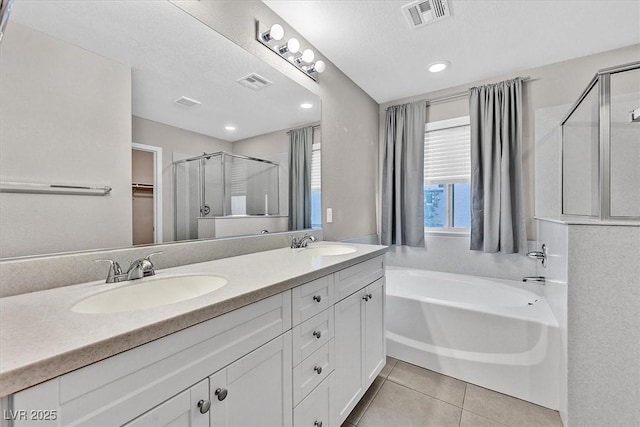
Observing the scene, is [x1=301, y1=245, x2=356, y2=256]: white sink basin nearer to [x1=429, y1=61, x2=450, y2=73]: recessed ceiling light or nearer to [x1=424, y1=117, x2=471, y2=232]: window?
[x1=424, y1=117, x2=471, y2=232]: window

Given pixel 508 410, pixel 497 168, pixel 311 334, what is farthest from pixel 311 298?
pixel 497 168

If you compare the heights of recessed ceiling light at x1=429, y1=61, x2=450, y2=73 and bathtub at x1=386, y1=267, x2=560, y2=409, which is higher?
recessed ceiling light at x1=429, y1=61, x2=450, y2=73

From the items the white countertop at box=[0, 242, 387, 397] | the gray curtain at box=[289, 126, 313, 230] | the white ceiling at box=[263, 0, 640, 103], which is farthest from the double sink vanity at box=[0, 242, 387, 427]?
the white ceiling at box=[263, 0, 640, 103]

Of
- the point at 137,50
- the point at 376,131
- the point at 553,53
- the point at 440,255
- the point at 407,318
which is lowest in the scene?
the point at 407,318

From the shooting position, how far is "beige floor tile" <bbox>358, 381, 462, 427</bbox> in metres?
1.49

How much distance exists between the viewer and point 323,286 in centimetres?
118

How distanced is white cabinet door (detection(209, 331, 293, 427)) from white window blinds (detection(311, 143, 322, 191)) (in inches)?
49.6

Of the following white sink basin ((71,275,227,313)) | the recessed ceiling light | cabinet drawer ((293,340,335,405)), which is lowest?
cabinet drawer ((293,340,335,405))

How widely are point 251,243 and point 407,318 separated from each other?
1346 mm

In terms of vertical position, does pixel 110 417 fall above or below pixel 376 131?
below

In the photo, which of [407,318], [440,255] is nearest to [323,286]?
[407,318]

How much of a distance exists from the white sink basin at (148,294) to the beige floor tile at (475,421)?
1568mm

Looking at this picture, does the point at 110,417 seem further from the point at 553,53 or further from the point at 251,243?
the point at 553,53

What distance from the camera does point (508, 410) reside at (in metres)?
1.57
